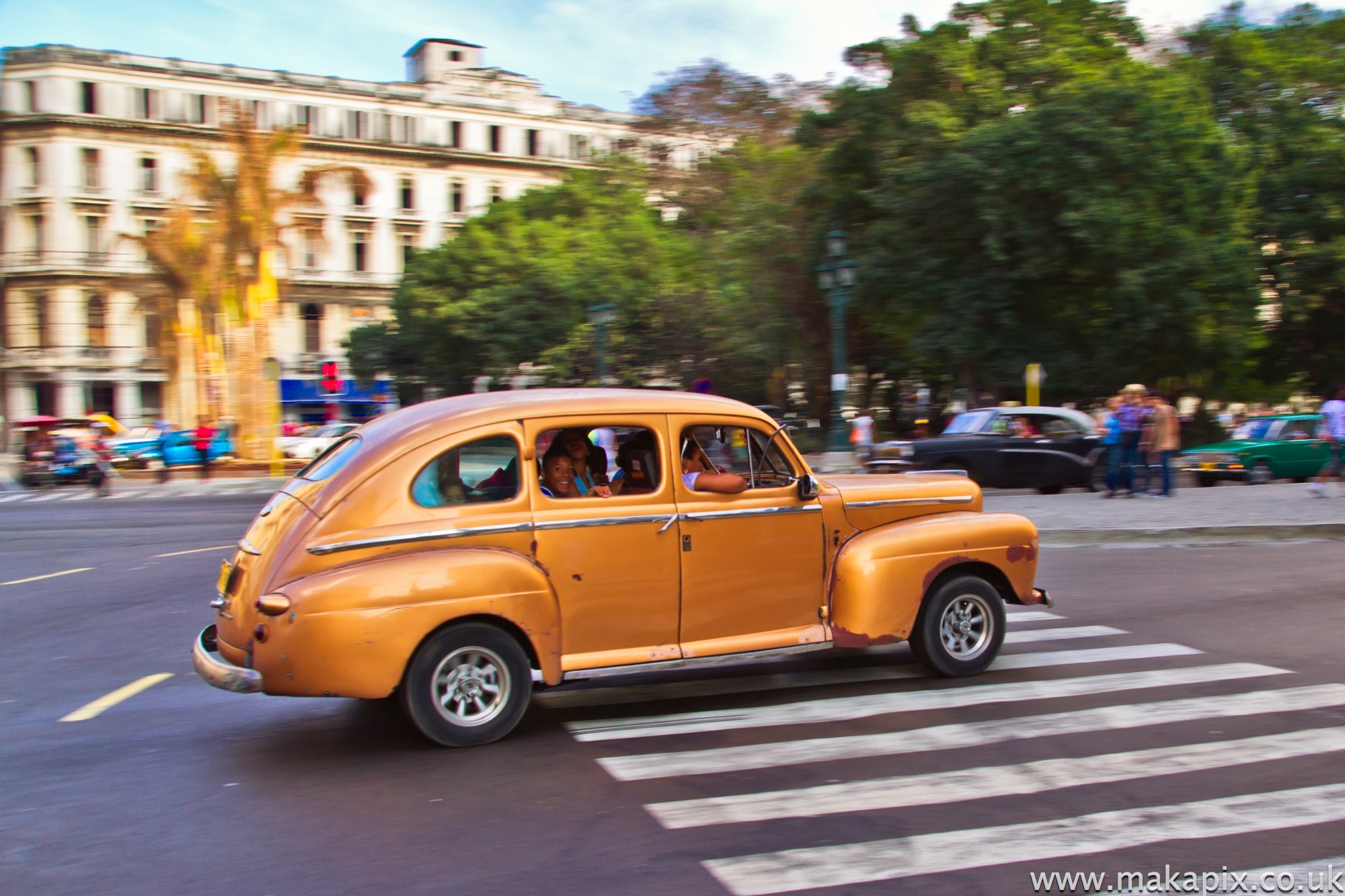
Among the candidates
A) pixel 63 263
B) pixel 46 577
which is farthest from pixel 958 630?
pixel 63 263

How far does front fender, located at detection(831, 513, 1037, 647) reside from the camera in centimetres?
658

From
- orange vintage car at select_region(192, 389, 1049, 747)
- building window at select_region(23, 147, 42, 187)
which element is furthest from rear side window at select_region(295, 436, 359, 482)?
building window at select_region(23, 147, 42, 187)

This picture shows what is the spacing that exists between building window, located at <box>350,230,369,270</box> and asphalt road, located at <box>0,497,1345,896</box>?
61728mm

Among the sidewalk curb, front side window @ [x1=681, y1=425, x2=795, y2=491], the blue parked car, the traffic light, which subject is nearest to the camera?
front side window @ [x1=681, y1=425, x2=795, y2=491]

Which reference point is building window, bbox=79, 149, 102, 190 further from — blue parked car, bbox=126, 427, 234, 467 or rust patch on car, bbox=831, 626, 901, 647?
rust patch on car, bbox=831, 626, 901, 647

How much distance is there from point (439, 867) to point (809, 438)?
31.3 m

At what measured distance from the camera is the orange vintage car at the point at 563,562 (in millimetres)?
5461

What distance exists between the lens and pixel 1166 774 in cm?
516

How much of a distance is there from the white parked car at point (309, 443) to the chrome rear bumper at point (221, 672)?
30442mm

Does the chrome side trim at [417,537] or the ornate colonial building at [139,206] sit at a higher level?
the ornate colonial building at [139,206]

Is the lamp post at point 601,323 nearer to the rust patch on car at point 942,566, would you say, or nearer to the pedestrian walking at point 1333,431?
the pedestrian walking at point 1333,431

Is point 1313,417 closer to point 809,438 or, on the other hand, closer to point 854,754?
point 809,438

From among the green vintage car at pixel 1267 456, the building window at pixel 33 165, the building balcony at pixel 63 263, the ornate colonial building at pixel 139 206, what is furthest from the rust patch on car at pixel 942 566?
the building window at pixel 33 165

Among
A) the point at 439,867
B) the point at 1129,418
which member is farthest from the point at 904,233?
the point at 439,867
